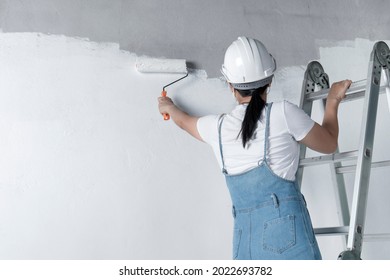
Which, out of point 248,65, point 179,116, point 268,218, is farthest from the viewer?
point 179,116

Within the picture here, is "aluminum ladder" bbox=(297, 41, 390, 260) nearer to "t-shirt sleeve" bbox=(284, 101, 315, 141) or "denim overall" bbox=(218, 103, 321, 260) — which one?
"denim overall" bbox=(218, 103, 321, 260)

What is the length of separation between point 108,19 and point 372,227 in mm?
1606

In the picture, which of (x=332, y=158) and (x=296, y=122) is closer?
(x=296, y=122)

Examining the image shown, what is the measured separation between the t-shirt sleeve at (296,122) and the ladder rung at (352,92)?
0.37 metres

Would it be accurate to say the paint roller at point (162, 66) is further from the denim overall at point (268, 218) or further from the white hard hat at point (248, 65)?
the denim overall at point (268, 218)

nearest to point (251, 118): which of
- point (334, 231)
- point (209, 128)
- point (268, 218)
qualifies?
point (209, 128)

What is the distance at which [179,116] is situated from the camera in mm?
2494

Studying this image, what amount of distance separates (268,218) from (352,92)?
2.27 ft

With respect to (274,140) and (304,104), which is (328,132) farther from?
(304,104)

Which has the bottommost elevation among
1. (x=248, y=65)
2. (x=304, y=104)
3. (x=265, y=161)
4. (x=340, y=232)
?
(x=340, y=232)

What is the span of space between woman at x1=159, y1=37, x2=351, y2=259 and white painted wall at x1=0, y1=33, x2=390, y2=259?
1.49 feet

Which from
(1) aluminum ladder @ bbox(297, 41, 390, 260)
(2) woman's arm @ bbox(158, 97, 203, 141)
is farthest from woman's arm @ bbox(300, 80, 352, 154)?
(2) woman's arm @ bbox(158, 97, 203, 141)

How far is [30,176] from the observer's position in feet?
8.04

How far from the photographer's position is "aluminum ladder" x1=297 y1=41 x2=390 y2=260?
85.4 inches
